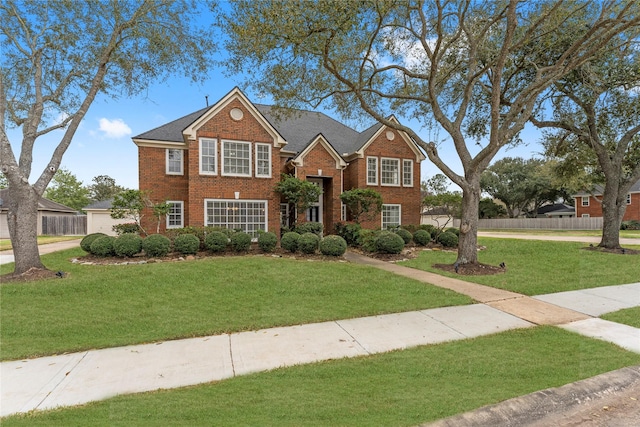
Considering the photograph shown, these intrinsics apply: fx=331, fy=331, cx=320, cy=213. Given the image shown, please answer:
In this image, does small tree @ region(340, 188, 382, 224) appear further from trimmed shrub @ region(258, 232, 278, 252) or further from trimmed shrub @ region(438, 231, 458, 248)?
trimmed shrub @ region(258, 232, 278, 252)

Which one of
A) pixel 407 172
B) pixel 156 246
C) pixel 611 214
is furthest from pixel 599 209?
pixel 156 246

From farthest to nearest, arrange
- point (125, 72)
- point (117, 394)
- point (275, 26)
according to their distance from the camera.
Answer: point (125, 72) < point (275, 26) < point (117, 394)

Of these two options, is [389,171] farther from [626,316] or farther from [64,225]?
[64,225]

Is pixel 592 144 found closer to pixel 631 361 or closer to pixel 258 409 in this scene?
pixel 631 361

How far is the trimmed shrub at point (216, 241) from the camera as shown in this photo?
41.1ft

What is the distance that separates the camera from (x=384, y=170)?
19328 mm

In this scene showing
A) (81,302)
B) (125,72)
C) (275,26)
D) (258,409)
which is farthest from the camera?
(125,72)

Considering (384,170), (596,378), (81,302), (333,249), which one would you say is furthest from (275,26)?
(384,170)

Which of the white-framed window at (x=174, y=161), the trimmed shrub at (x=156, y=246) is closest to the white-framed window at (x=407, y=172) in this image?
the white-framed window at (x=174, y=161)

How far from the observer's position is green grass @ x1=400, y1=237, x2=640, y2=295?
350 inches

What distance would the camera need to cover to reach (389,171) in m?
19.4

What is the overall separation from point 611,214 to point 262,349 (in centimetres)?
1791

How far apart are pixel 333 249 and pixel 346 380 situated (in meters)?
8.46

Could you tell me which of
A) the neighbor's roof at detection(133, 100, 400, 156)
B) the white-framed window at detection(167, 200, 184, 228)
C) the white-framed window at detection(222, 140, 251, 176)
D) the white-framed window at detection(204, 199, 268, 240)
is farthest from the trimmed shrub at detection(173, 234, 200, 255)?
the neighbor's roof at detection(133, 100, 400, 156)
